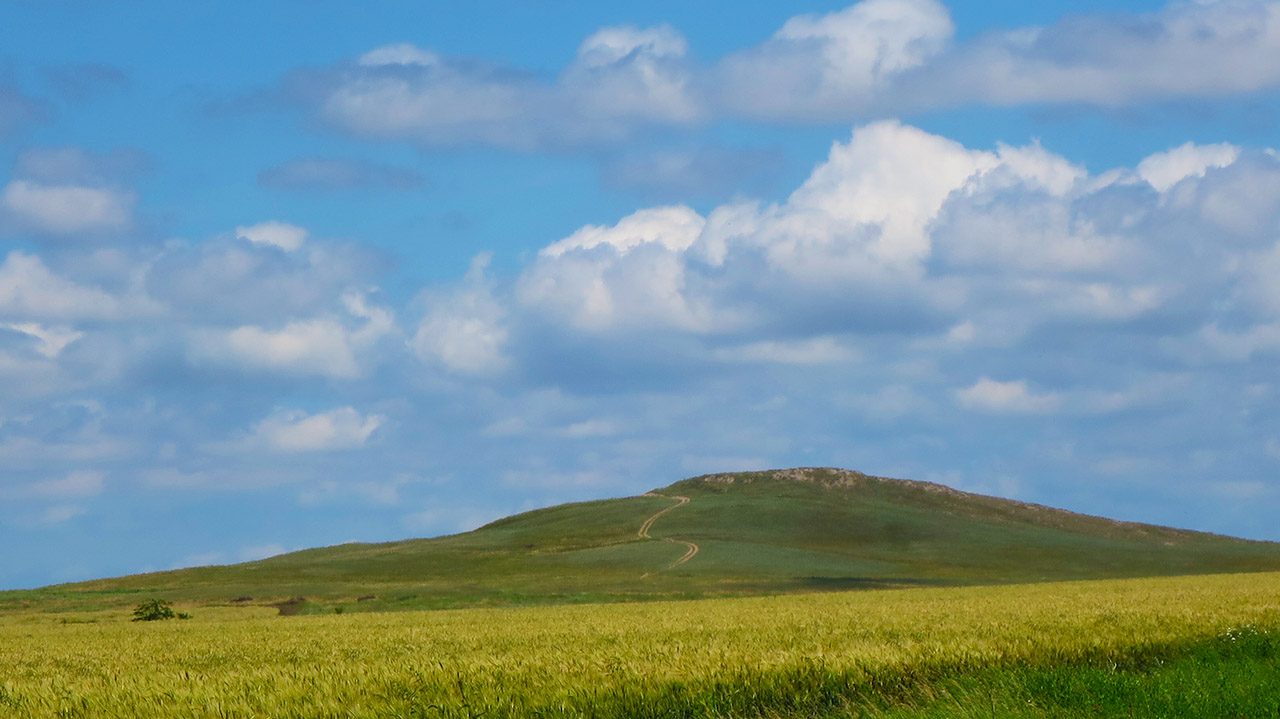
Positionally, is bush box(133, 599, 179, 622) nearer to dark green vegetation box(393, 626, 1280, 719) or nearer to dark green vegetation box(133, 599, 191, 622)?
dark green vegetation box(133, 599, 191, 622)

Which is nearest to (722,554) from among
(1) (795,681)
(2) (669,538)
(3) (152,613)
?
(2) (669,538)

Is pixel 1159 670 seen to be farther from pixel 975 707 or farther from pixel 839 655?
pixel 975 707

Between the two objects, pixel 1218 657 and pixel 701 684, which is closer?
pixel 701 684

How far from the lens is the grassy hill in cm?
7694

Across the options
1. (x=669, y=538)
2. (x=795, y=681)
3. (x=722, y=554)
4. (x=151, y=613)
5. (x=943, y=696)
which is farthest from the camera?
(x=669, y=538)

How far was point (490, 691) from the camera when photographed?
1133 cm

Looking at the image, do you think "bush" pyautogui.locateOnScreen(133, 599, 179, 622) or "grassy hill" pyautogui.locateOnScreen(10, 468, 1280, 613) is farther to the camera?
"grassy hill" pyautogui.locateOnScreen(10, 468, 1280, 613)

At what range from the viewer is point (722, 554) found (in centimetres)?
9900

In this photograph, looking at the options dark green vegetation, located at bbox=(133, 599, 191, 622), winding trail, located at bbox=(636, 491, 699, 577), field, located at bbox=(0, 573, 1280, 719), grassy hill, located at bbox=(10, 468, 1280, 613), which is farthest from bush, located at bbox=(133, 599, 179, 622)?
winding trail, located at bbox=(636, 491, 699, 577)

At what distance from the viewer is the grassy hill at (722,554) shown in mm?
76938

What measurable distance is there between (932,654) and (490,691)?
5658 mm

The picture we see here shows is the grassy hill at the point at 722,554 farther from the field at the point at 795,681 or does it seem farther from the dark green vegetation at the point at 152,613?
the field at the point at 795,681

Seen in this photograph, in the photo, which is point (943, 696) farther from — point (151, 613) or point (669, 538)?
point (669, 538)

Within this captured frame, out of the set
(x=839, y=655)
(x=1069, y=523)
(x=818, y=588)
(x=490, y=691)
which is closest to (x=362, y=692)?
(x=490, y=691)
